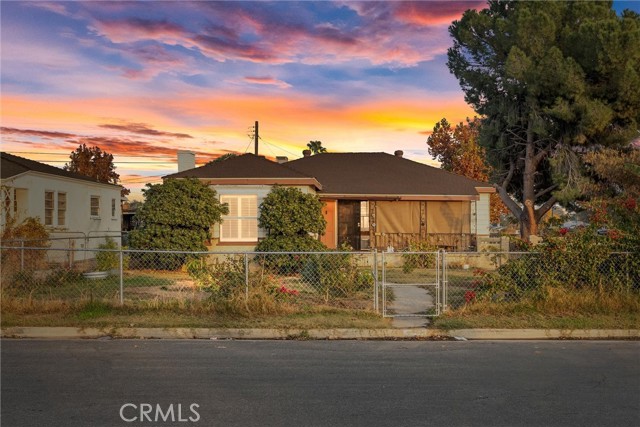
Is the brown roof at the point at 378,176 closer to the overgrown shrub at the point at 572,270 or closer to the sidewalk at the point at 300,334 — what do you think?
the overgrown shrub at the point at 572,270

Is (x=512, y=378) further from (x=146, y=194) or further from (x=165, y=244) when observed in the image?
(x=146, y=194)

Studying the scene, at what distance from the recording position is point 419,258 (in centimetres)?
2047

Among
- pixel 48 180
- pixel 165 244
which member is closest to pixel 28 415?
pixel 165 244

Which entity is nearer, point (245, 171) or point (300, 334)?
point (300, 334)

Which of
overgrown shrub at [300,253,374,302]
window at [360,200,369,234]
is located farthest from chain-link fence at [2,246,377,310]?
window at [360,200,369,234]

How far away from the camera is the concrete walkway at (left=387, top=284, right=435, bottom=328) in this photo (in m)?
10.5

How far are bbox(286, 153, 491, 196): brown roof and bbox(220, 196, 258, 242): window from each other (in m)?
4.41

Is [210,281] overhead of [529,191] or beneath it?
beneath

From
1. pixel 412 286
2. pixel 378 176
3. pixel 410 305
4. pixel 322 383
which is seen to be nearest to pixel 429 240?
pixel 378 176

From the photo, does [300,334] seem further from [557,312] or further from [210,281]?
[557,312]

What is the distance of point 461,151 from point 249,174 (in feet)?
104

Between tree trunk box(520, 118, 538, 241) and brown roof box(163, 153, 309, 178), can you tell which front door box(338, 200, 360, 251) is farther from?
tree trunk box(520, 118, 538, 241)

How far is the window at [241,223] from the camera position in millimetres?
20203

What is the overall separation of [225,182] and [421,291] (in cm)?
865
